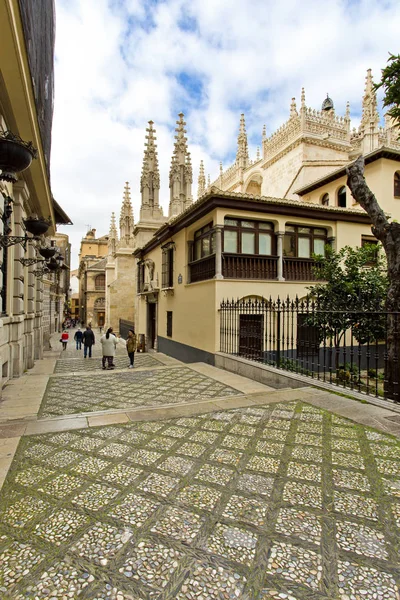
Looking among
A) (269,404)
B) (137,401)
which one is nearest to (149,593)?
(269,404)

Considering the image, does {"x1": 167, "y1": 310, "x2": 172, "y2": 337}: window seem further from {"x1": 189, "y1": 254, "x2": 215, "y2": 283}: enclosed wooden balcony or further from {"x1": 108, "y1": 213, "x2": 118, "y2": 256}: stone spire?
{"x1": 108, "y1": 213, "x2": 118, "y2": 256}: stone spire

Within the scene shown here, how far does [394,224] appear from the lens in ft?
26.3

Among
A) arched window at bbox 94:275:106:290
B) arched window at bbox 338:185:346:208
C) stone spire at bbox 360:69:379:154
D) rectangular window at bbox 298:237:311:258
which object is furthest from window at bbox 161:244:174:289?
arched window at bbox 94:275:106:290

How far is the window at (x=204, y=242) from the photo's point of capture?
1132 cm

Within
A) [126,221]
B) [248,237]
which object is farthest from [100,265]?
[248,237]

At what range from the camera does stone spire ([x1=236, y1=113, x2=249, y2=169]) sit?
28.9 metres

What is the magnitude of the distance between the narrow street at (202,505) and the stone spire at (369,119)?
2162 cm

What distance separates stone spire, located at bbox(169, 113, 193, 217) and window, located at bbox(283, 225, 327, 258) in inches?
390

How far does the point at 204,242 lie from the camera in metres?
12.2

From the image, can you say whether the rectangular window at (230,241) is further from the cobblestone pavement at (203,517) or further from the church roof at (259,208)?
the cobblestone pavement at (203,517)

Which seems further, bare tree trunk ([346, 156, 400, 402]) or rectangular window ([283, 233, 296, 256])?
rectangular window ([283, 233, 296, 256])

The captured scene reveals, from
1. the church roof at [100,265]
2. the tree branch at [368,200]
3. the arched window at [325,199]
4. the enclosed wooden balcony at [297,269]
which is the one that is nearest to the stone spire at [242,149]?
the arched window at [325,199]

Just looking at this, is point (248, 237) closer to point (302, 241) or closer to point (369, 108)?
point (302, 241)

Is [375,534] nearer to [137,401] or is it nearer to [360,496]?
[360,496]
